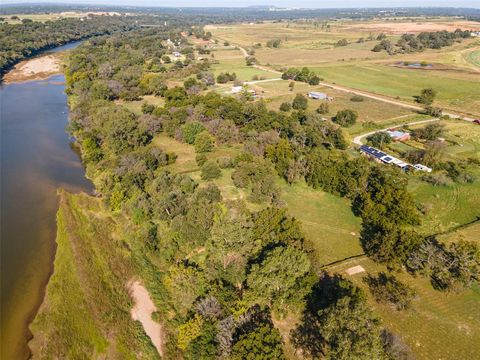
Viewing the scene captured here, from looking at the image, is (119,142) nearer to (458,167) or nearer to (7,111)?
(7,111)

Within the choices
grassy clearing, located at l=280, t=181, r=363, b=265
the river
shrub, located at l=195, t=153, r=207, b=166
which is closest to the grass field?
grassy clearing, located at l=280, t=181, r=363, b=265

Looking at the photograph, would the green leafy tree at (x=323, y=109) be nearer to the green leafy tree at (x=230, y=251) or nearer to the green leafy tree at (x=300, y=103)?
the green leafy tree at (x=300, y=103)

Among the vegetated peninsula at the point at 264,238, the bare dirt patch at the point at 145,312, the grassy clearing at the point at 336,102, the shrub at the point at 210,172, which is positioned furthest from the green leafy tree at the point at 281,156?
the grassy clearing at the point at 336,102

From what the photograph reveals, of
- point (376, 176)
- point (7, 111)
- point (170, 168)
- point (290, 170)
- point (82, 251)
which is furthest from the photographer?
point (7, 111)

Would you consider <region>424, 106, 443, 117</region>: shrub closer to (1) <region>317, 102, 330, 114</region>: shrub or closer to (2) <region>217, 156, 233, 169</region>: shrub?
(1) <region>317, 102, 330, 114</region>: shrub

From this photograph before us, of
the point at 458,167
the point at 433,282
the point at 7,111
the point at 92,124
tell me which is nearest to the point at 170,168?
the point at 92,124

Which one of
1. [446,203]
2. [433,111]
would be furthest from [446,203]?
[433,111]
